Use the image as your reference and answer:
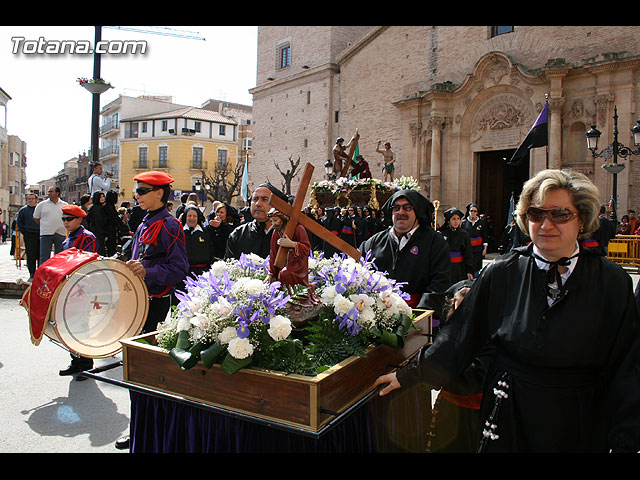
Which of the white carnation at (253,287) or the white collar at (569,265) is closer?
the white collar at (569,265)

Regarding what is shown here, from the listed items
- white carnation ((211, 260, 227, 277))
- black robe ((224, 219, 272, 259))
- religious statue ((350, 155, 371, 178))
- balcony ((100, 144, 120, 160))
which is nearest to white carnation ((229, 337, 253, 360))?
white carnation ((211, 260, 227, 277))

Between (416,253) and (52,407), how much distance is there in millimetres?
3686

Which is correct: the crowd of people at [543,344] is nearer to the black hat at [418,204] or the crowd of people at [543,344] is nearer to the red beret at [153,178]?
the black hat at [418,204]

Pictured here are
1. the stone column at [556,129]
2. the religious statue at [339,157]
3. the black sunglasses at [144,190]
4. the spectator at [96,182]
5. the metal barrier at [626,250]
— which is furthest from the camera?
the stone column at [556,129]

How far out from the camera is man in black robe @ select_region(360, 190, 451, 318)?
4.51m

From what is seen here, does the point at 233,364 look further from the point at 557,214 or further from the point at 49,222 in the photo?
the point at 49,222

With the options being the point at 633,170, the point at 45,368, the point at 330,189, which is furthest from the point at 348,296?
the point at 633,170

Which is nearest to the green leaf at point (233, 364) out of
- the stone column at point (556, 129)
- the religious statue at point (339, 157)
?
the religious statue at point (339, 157)

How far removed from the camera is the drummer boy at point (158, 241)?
14.8 ft

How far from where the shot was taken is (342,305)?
268 cm

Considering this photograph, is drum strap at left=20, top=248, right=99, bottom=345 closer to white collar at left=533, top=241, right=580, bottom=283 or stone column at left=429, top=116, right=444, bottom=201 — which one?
white collar at left=533, top=241, right=580, bottom=283

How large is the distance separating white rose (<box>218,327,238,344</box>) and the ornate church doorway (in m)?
22.8

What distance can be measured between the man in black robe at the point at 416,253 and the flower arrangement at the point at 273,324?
143 cm
